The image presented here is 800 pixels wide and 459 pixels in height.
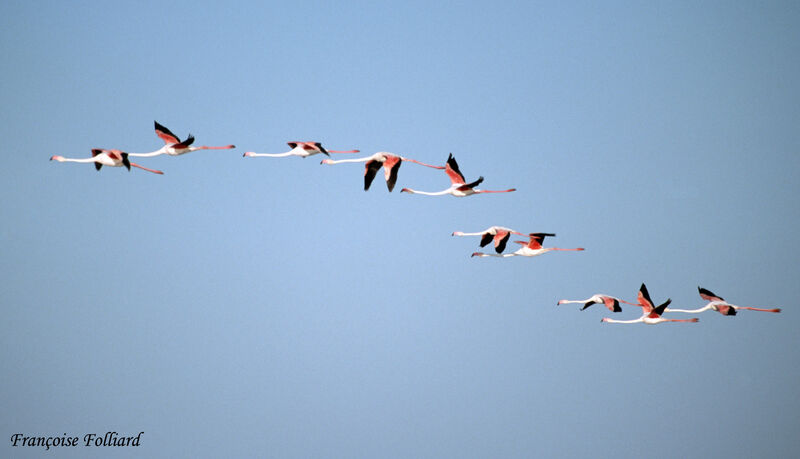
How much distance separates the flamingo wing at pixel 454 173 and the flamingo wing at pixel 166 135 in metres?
7.72

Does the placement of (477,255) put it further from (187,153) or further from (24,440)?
(24,440)

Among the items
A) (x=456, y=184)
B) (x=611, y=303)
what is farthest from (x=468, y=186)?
(x=611, y=303)

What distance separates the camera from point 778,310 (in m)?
29.4

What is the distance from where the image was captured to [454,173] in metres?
27.9

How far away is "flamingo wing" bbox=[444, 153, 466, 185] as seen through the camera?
27812mm

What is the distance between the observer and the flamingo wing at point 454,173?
91.2ft

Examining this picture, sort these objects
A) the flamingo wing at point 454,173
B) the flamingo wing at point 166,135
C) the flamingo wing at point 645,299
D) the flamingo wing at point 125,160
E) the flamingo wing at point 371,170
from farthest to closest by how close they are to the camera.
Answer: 1. the flamingo wing at point 645,299
2. the flamingo wing at point 454,173
3. the flamingo wing at point 371,170
4. the flamingo wing at point 166,135
5. the flamingo wing at point 125,160

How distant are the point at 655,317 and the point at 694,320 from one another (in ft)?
4.73

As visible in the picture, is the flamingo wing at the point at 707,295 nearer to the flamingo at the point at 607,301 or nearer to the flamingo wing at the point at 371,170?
the flamingo at the point at 607,301

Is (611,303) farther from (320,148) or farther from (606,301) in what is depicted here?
(320,148)

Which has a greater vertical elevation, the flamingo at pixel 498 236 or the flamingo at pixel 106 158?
the flamingo at pixel 106 158

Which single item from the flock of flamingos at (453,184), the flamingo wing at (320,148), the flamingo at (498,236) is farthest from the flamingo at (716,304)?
the flamingo wing at (320,148)

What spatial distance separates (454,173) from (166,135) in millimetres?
8212

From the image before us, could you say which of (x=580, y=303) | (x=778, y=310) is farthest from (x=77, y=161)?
(x=778, y=310)
